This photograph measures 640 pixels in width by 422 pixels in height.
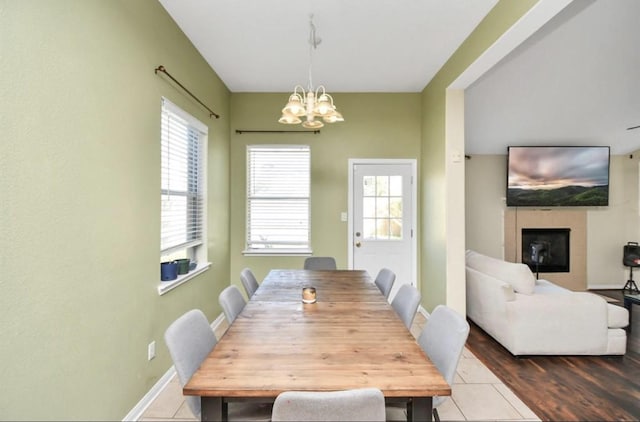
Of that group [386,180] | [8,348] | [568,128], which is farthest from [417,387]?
[568,128]

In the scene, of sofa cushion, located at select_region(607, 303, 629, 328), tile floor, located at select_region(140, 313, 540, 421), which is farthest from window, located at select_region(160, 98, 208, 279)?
sofa cushion, located at select_region(607, 303, 629, 328)

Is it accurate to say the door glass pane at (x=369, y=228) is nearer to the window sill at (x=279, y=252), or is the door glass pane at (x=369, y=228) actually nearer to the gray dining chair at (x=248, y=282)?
the window sill at (x=279, y=252)

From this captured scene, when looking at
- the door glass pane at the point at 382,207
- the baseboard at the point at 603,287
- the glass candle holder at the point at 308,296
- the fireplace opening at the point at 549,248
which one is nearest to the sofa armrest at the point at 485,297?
the door glass pane at the point at 382,207

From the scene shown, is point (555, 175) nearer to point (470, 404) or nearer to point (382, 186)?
point (382, 186)

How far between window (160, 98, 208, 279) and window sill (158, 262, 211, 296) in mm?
171

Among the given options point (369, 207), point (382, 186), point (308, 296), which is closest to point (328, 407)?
point (308, 296)

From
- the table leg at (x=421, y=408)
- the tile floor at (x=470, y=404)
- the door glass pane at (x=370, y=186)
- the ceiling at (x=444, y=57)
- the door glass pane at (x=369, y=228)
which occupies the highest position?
the ceiling at (x=444, y=57)

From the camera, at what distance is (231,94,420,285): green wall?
4.22 meters

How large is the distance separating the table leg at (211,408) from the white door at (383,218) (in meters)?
3.24

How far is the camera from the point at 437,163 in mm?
3586

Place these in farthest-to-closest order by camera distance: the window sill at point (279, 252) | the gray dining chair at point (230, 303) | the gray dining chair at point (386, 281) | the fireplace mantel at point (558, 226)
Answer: the fireplace mantel at point (558, 226)
the window sill at point (279, 252)
the gray dining chair at point (386, 281)
the gray dining chair at point (230, 303)

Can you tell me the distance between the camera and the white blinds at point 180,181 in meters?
2.51

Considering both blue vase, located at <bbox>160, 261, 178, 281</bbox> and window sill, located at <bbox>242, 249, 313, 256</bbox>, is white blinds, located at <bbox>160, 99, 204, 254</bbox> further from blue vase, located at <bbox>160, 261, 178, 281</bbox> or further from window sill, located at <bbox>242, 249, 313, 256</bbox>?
window sill, located at <bbox>242, 249, 313, 256</bbox>

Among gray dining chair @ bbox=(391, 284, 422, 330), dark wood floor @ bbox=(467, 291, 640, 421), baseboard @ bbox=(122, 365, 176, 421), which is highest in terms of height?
gray dining chair @ bbox=(391, 284, 422, 330)
